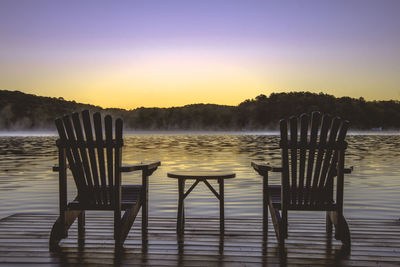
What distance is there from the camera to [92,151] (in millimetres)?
3697

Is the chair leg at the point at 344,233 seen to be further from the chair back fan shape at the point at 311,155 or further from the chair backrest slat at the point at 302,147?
the chair backrest slat at the point at 302,147

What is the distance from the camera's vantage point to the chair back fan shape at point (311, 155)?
3.68 meters

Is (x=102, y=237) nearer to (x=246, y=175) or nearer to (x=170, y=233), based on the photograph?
(x=170, y=233)

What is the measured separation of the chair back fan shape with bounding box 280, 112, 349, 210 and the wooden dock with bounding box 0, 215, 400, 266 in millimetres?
464

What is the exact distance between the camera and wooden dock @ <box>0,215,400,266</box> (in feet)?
11.6

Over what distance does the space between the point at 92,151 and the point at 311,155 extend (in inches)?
75.0

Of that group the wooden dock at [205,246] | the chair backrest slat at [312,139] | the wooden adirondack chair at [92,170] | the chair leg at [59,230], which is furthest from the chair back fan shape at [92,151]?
the chair backrest slat at [312,139]

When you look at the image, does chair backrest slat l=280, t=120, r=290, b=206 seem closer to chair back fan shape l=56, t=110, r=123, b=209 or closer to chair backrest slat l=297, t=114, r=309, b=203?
chair backrest slat l=297, t=114, r=309, b=203

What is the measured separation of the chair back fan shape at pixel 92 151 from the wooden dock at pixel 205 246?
490mm

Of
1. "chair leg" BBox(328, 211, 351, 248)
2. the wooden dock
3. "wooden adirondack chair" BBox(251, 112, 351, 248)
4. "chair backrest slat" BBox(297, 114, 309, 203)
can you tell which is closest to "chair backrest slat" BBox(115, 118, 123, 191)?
the wooden dock

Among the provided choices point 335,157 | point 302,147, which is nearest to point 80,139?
point 302,147

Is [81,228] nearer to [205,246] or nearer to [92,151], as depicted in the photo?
[92,151]

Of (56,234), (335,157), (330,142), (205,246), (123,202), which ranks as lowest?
(205,246)

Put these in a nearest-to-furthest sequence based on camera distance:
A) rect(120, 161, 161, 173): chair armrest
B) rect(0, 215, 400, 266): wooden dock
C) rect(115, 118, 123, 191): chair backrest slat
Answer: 1. rect(0, 215, 400, 266): wooden dock
2. rect(115, 118, 123, 191): chair backrest slat
3. rect(120, 161, 161, 173): chair armrest
